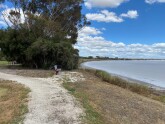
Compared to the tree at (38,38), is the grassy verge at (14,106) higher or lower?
lower

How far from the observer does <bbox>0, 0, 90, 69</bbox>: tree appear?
36.9 m

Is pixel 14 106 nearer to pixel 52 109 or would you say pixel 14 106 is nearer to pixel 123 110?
pixel 52 109

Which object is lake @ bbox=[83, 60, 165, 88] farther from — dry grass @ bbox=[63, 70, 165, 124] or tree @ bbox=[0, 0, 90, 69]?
dry grass @ bbox=[63, 70, 165, 124]

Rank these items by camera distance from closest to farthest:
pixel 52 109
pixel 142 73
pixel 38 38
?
pixel 52 109 → pixel 38 38 → pixel 142 73

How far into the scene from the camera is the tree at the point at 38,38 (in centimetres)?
3688

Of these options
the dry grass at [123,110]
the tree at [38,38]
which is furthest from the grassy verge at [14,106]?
the tree at [38,38]

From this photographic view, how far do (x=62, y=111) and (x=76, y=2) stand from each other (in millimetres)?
34519

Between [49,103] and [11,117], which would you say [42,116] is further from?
[49,103]

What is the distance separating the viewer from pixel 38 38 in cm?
3809

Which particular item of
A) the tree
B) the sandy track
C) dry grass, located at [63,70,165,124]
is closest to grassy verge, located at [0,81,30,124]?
the sandy track

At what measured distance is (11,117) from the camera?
11.4m

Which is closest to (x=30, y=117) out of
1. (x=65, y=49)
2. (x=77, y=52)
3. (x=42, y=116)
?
(x=42, y=116)

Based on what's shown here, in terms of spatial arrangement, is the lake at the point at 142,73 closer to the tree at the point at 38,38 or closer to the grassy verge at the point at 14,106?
the tree at the point at 38,38

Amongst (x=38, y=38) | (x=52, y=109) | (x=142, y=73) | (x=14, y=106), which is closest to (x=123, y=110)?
(x=52, y=109)
